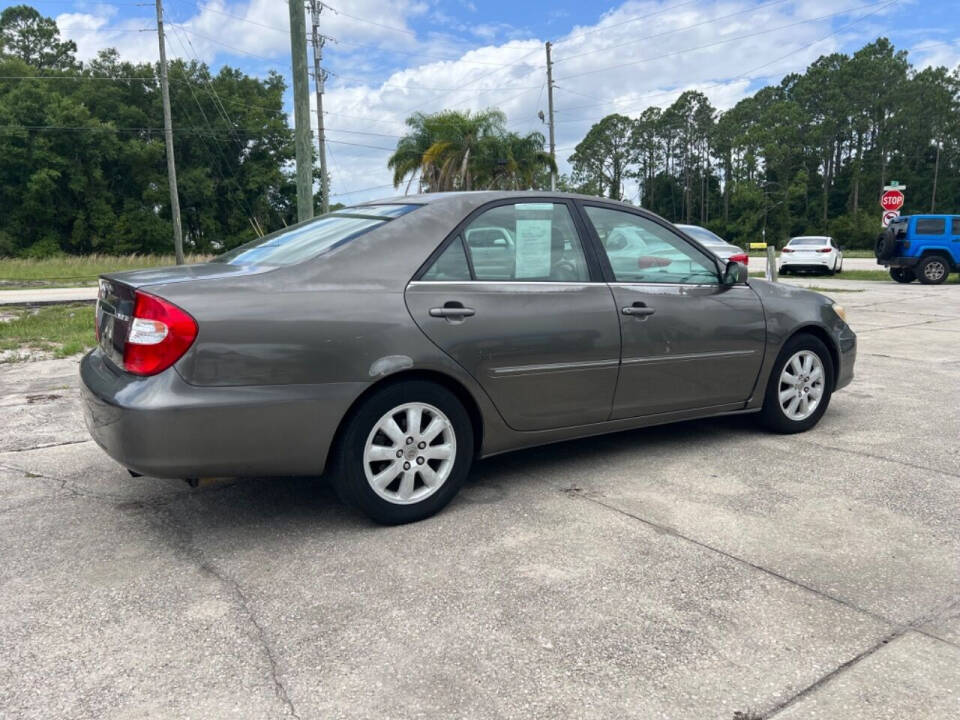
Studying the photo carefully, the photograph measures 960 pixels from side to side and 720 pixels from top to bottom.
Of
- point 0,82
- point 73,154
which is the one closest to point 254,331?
point 73,154

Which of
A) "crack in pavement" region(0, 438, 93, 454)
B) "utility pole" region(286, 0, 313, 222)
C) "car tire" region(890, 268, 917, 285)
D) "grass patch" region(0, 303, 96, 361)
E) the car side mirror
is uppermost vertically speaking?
"utility pole" region(286, 0, 313, 222)

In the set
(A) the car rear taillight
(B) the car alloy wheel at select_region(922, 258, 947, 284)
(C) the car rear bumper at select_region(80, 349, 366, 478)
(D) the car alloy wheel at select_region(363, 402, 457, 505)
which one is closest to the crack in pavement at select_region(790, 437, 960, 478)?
(D) the car alloy wheel at select_region(363, 402, 457, 505)

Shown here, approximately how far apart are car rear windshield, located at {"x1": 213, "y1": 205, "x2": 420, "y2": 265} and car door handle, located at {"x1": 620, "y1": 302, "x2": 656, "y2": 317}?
4.08 feet

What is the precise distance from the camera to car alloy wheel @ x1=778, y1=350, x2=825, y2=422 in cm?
499

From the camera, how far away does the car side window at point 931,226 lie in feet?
64.6

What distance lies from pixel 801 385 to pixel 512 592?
2.97m

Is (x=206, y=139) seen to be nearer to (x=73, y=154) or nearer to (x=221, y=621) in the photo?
(x=73, y=154)

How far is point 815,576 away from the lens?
3.05 metres

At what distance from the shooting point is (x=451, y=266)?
3.72 m

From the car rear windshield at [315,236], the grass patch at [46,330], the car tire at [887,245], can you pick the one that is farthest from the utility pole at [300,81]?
the car tire at [887,245]

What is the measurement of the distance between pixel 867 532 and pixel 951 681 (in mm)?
1173

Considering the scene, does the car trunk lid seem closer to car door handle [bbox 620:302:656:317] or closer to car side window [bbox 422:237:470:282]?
car side window [bbox 422:237:470:282]

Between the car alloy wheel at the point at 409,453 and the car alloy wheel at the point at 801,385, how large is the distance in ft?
8.14

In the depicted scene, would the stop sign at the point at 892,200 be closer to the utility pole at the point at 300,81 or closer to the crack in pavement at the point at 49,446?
the utility pole at the point at 300,81
